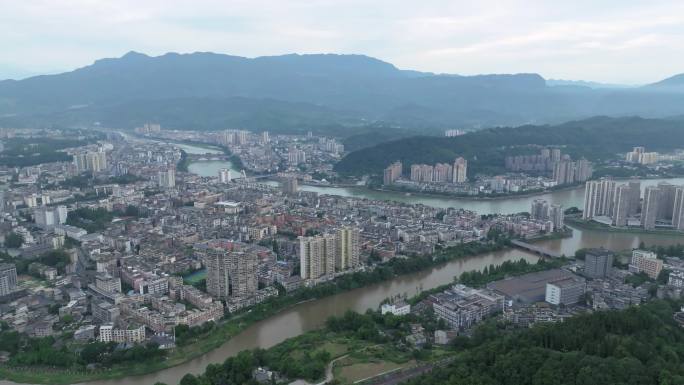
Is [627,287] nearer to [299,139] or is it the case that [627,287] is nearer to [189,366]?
[189,366]

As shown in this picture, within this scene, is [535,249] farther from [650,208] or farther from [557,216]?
[650,208]

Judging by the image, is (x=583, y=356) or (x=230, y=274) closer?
(x=583, y=356)

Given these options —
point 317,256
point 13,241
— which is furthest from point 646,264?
point 13,241

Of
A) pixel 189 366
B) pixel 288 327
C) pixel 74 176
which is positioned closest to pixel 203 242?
pixel 288 327

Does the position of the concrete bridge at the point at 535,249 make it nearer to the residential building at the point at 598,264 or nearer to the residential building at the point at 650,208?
the residential building at the point at 598,264

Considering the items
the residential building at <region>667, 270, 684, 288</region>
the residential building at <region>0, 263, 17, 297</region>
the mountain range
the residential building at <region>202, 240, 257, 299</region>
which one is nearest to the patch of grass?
the residential building at <region>202, 240, 257, 299</region>
